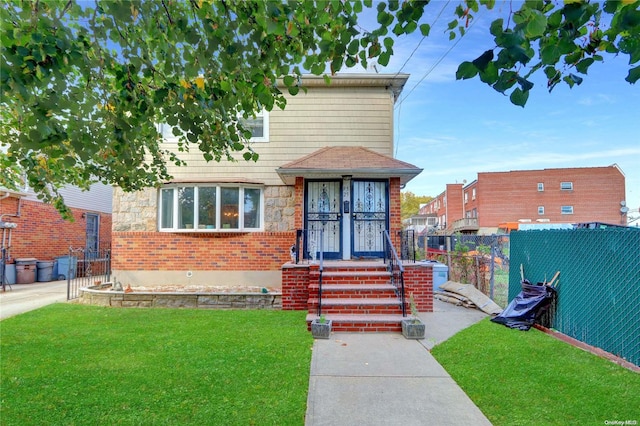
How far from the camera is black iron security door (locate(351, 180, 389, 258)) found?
8695 mm

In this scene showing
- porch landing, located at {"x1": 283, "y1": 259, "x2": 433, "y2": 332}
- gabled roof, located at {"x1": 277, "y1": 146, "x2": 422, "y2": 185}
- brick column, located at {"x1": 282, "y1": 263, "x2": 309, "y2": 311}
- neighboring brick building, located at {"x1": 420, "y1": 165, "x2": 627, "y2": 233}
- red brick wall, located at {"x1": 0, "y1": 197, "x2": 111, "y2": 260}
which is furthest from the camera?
neighboring brick building, located at {"x1": 420, "y1": 165, "x2": 627, "y2": 233}

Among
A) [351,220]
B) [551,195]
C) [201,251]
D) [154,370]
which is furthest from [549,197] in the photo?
[154,370]

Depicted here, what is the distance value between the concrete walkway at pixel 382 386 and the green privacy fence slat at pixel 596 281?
6.58 ft

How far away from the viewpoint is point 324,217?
877cm

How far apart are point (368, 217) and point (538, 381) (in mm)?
5374

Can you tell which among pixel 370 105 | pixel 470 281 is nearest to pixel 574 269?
pixel 470 281

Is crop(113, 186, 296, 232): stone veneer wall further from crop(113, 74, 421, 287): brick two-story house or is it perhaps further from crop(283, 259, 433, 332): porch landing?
crop(283, 259, 433, 332): porch landing

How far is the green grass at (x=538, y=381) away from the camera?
10.2ft

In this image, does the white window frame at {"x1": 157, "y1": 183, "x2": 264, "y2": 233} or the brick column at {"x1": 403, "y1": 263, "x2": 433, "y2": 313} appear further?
the white window frame at {"x1": 157, "y1": 183, "x2": 264, "y2": 233}

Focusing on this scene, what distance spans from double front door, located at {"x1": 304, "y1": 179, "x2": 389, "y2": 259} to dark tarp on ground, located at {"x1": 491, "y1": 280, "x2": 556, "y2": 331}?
3.32 metres

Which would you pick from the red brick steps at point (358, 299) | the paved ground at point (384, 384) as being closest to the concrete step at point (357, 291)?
the red brick steps at point (358, 299)

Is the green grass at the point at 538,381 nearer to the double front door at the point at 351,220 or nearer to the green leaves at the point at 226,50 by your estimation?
the green leaves at the point at 226,50

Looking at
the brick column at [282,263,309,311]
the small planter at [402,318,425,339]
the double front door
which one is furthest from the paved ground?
the double front door

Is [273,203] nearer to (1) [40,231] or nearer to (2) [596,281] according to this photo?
(2) [596,281]
